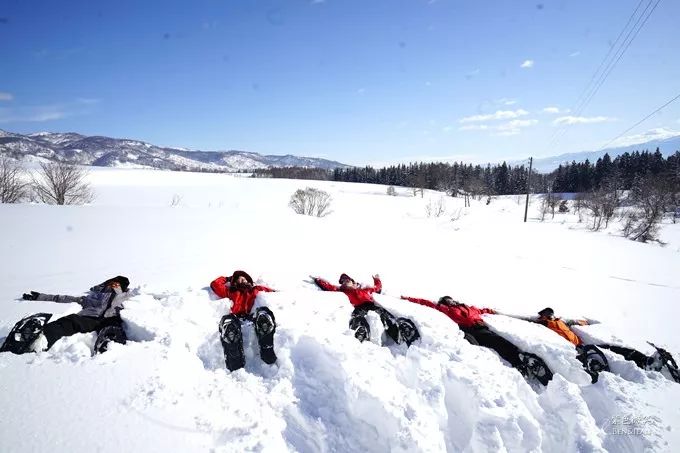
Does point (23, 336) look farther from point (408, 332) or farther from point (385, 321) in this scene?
point (408, 332)

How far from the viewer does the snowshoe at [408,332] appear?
430 centimetres

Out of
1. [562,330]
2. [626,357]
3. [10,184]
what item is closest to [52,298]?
[562,330]

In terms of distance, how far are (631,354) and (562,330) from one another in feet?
2.74

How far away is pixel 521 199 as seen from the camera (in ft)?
215

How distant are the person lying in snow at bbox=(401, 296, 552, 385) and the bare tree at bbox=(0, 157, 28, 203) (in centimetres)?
2526

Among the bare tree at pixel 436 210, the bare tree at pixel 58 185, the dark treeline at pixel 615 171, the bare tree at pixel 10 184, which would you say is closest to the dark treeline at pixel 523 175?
the dark treeline at pixel 615 171

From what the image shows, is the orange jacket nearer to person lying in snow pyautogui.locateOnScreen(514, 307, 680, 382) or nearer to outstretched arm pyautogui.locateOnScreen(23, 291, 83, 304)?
person lying in snow pyautogui.locateOnScreen(514, 307, 680, 382)

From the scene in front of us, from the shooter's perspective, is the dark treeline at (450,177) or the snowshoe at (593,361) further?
the dark treeline at (450,177)

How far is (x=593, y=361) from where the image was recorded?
167 inches

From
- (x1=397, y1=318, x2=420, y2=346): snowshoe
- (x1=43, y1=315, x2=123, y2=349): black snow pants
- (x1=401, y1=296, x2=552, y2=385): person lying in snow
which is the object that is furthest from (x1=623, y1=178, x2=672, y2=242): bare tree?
(x1=43, y1=315, x2=123, y2=349): black snow pants

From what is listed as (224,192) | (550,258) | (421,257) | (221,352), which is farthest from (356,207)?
(221,352)

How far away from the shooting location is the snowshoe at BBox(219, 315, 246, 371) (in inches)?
142

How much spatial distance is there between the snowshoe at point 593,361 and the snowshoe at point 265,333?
3.74 m

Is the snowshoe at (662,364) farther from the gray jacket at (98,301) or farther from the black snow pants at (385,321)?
the gray jacket at (98,301)
